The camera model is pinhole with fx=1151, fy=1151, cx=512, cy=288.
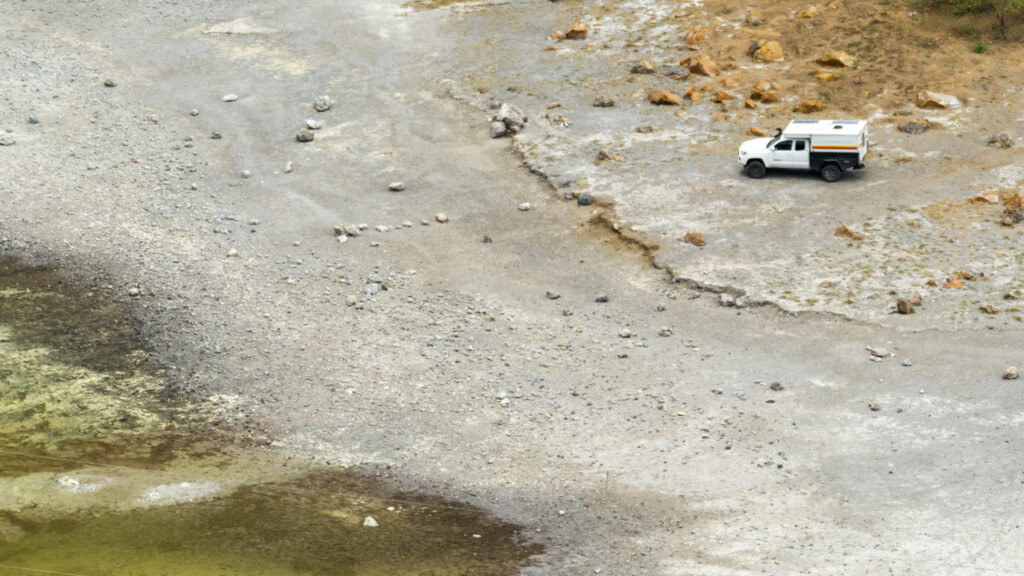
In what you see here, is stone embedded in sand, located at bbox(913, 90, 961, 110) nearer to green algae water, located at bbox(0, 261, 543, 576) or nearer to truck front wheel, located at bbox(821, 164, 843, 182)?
truck front wheel, located at bbox(821, 164, 843, 182)

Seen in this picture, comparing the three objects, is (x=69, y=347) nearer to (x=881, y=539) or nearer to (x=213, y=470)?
(x=213, y=470)

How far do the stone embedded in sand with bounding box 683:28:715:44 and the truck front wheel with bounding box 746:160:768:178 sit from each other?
31.5 feet

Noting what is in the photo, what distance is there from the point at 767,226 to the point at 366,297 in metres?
12.1

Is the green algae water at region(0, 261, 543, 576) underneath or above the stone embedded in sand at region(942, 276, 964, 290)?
above

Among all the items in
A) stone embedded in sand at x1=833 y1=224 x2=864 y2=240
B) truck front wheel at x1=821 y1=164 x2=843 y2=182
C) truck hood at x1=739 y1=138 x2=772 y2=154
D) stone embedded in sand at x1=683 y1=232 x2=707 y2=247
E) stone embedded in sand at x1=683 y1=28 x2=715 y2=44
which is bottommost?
stone embedded in sand at x1=833 y1=224 x2=864 y2=240

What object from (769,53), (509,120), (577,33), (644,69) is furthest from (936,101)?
(509,120)

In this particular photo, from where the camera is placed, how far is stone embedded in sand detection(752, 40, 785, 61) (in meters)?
43.3

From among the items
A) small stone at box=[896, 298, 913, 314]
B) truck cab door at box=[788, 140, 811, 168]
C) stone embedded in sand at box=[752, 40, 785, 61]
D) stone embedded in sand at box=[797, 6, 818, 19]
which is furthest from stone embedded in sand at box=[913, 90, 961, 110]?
small stone at box=[896, 298, 913, 314]

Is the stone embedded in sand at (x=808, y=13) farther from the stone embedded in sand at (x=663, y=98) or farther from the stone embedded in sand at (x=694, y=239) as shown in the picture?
the stone embedded in sand at (x=694, y=239)

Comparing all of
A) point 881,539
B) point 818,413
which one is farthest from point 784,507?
point 818,413

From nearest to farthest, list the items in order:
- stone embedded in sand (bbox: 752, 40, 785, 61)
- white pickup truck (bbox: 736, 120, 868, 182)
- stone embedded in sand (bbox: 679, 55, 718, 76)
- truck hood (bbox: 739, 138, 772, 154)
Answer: white pickup truck (bbox: 736, 120, 868, 182) → truck hood (bbox: 739, 138, 772, 154) → stone embedded in sand (bbox: 679, 55, 718, 76) → stone embedded in sand (bbox: 752, 40, 785, 61)

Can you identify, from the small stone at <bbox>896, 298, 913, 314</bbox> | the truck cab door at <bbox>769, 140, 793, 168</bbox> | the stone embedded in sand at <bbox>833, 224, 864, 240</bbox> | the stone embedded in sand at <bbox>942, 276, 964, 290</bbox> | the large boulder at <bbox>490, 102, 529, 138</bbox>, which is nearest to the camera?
the small stone at <bbox>896, 298, 913, 314</bbox>

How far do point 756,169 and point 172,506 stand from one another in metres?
21.7

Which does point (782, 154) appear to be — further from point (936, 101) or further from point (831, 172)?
point (936, 101)
